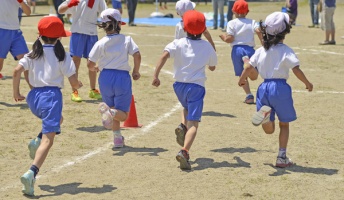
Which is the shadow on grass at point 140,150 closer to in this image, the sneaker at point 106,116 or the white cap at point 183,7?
the sneaker at point 106,116

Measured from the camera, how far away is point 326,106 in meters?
12.8

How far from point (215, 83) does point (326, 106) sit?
9.41 feet

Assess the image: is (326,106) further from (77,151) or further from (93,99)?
(77,151)

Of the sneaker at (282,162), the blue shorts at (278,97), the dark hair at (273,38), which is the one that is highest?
the dark hair at (273,38)

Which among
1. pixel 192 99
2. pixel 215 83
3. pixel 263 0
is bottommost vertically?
pixel 263 0

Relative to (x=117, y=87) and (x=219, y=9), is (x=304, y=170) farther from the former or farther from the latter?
(x=219, y=9)

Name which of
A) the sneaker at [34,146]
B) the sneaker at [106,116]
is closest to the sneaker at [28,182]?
the sneaker at [34,146]

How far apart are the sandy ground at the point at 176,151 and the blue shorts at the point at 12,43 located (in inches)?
32.7

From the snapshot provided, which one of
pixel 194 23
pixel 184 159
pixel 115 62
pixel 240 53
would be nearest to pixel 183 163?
pixel 184 159

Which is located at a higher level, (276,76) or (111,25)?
(111,25)

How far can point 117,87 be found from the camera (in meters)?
9.63

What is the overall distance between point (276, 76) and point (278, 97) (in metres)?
0.24

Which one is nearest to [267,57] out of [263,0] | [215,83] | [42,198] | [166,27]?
[42,198]

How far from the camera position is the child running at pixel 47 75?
8.09 m
